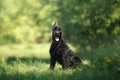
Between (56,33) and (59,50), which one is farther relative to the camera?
(59,50)

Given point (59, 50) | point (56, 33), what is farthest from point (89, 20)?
point (56, 33)

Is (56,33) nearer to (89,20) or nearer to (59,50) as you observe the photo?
(59,50)

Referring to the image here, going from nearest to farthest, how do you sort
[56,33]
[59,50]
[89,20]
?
[56,33] → [59,50] → [89,20]

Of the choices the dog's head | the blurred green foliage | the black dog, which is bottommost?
the black dog

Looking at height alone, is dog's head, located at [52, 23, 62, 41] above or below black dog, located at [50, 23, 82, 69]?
above

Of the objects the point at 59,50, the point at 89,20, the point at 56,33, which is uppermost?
the point at 89,20

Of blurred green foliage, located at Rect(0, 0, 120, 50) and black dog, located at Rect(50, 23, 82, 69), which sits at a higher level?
blurred green foliage, located at Rect(0, 0, 120, 50)

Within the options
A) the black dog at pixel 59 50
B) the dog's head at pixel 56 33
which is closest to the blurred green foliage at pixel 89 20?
the black dog at pixel 59 50

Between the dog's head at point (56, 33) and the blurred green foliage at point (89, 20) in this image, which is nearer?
the dog's head at point (56, 33)

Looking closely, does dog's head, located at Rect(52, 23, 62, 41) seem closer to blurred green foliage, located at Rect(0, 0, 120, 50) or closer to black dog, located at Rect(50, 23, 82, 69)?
black dog, located at Rect(50, 23, 82, 69)

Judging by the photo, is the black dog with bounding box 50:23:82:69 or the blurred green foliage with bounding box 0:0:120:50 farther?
the blurred green foliage with bounding box 0:0:120:50

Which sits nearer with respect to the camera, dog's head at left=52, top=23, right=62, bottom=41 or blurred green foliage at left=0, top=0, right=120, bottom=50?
dog's head at left=52, top=23, right=62, bottom=41

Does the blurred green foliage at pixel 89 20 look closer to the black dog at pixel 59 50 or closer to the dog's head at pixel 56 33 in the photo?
the black dog at pixel 59 50

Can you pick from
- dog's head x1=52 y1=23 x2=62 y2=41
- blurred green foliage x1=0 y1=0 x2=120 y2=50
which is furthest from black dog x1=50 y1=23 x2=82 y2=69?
blurred green foliage x1=0 y1=0 x2=120 y2=50
